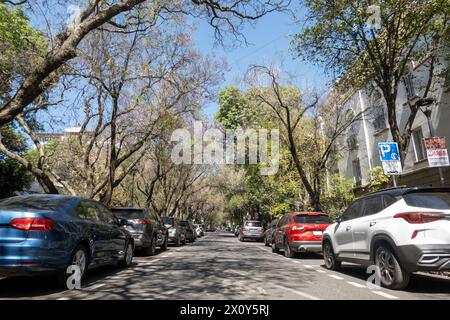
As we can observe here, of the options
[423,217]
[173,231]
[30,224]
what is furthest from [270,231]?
[30,224]

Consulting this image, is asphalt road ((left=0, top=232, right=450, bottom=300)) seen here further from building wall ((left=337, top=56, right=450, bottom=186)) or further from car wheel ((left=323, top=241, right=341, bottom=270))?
building wall ((left=337, top=56, right=450, bottom=186))

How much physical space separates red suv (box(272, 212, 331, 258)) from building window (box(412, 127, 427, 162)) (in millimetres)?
9675

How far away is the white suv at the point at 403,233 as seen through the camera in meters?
5.93

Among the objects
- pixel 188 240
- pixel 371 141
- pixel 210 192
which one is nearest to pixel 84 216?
pixel 188 240

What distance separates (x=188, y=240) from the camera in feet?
84.2

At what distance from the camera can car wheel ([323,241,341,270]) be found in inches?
361

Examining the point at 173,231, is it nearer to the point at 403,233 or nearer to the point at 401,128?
the point at 401,128

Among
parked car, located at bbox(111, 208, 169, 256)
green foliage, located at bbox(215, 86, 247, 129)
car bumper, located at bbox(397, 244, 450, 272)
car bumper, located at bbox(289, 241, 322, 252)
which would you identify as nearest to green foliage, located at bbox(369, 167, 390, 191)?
car bumper, located at bbox(289, 241, 322, 252)

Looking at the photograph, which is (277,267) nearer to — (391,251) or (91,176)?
(391,251)

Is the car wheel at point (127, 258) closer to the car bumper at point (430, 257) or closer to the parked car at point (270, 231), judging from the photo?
the car bumper at point (430, 257)

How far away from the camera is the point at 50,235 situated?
237 inches

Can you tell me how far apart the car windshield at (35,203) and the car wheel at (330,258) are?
6.34 meters

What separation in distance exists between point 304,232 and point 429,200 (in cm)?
645

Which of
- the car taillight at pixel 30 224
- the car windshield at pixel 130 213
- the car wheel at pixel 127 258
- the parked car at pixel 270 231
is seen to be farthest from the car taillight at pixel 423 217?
the parked car at pixel 270 231
